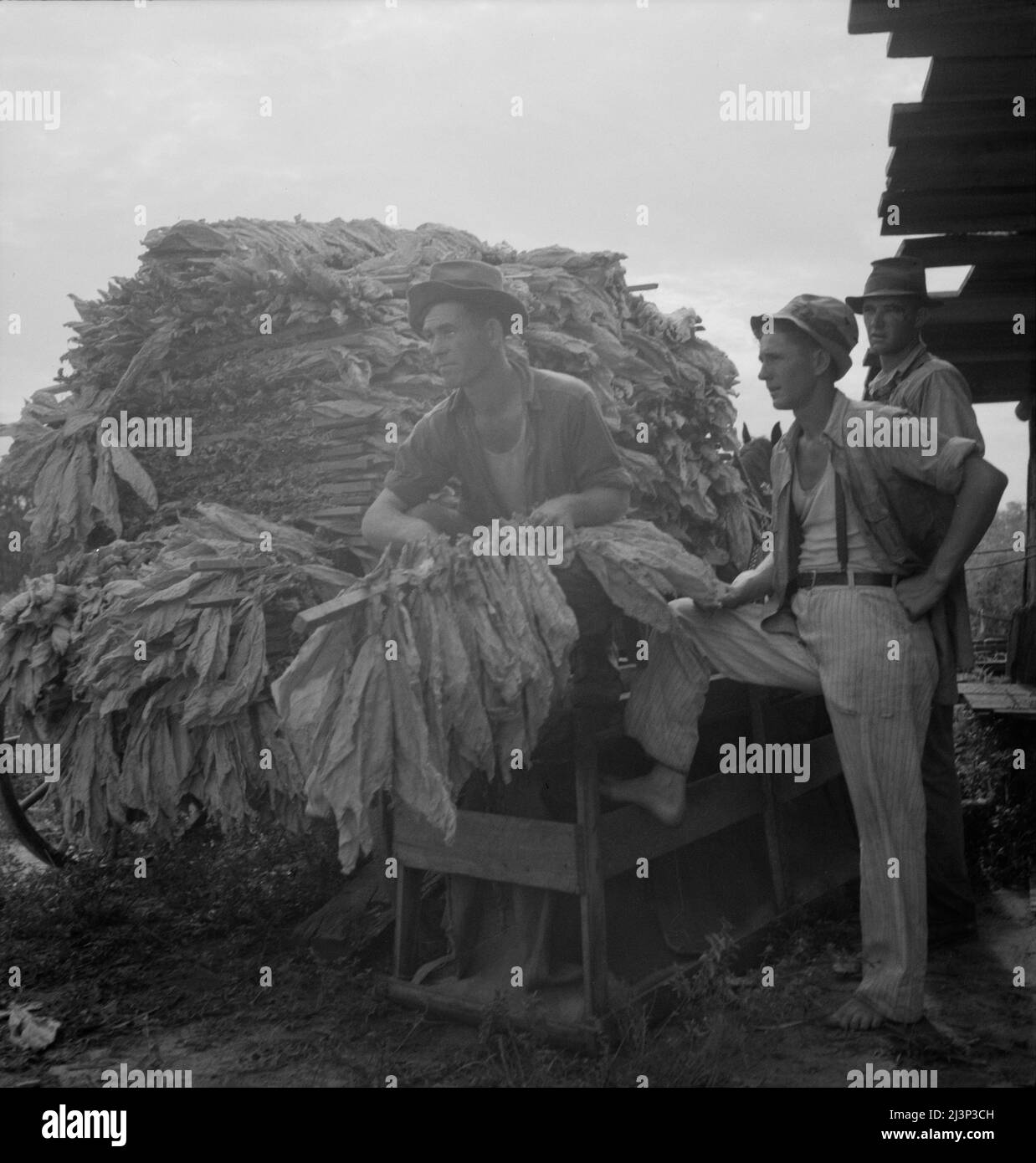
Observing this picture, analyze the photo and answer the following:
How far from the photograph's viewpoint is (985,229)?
5.60 meters

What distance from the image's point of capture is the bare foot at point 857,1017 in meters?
3.45

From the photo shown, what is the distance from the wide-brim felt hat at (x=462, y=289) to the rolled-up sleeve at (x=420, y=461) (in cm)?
38

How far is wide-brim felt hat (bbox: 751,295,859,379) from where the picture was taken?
11.3ft

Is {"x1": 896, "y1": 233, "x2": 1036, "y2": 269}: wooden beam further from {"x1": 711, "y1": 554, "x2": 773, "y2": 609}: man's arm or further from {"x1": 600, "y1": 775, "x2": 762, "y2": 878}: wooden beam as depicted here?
{"x1": 600, "y1": 775, "x2": 762, "y2": 878}: wooden beam

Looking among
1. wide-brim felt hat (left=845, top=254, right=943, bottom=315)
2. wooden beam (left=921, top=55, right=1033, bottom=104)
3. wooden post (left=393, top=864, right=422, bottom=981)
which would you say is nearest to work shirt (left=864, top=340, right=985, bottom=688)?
wide-brim felt hat (left=845, top=254, right=943, bottom=315)

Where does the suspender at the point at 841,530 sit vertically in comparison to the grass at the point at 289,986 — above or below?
above

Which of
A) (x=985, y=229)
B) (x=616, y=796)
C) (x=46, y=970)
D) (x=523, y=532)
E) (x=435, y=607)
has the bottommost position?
(x=46, y=970)

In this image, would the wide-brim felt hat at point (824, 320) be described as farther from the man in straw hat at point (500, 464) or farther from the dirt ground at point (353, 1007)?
the dirt ground at point (353, 1007)

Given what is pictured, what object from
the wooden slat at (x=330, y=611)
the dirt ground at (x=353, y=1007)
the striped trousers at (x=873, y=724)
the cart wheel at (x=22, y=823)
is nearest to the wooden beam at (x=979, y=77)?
the striped trousers at (x=873, y=724)

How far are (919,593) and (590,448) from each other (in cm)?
111

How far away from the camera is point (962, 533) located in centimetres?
342
